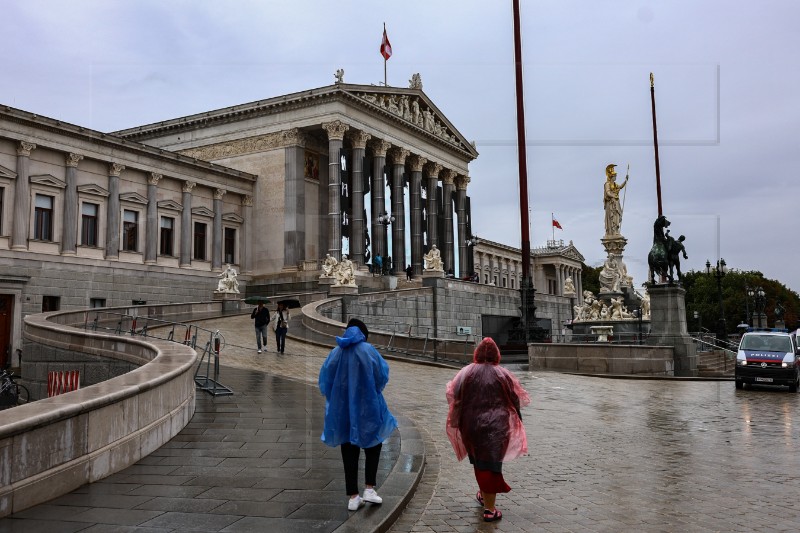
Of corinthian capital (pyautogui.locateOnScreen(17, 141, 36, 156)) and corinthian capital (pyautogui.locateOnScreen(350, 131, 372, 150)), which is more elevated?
corinthian capital (pyautogui.locateOnScreen(350, 131, 372, 150))

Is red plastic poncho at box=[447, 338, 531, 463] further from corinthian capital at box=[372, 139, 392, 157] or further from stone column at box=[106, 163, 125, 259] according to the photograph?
corinthian capital at box=[372, 139, 392, 157]

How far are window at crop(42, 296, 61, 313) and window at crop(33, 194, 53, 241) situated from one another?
3.15m

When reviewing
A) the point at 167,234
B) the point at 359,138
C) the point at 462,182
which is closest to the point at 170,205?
the point at 167,234

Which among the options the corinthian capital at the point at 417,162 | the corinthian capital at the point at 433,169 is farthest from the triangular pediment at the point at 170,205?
the corinthian capital at the point at 433,169

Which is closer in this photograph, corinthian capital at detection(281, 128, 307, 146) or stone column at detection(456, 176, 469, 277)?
corinthian capital at detection(281, 128, 307, 146)

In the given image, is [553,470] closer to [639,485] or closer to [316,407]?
[639,485]

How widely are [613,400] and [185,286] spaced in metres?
34.4

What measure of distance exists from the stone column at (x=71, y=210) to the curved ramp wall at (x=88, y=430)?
30.1 meters

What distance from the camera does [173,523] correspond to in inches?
224

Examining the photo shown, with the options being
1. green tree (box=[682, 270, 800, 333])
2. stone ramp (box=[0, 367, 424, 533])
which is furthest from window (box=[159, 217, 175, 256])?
green tree (box=[682, 270, 800, 333])

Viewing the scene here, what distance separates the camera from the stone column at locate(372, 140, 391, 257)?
51.8 meters

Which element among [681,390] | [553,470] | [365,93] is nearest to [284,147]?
[365,93]

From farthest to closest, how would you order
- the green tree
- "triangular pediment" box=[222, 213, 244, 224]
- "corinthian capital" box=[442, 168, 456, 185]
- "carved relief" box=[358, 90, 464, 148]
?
the green tree < "corinthian capital" box=[442, 168, 456, 185] < "carved relief" box=[358, 90, 464, 148] < "triangular pediment" box=[222, 213, 244, 224]

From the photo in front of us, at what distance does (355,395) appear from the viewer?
21.4 ft
